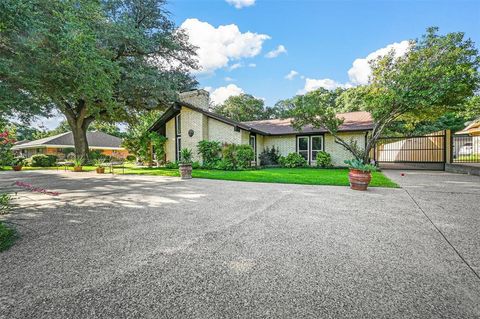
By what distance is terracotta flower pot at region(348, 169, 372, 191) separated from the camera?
695 centimetres

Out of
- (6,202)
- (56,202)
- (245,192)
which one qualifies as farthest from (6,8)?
(245,192)

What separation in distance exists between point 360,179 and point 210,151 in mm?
10254

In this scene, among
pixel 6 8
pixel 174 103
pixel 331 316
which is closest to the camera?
pixel 331 316

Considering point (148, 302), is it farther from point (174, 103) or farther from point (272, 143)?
point (272, 143)

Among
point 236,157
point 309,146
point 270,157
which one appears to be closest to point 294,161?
point 309,146

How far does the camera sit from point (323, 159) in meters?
16.0

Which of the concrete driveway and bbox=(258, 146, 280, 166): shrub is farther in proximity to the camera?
bbox=(258, 146, 280, 166): shrub

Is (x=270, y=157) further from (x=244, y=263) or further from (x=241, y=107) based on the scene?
(x=241, y=107)

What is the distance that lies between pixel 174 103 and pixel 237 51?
23.1ft

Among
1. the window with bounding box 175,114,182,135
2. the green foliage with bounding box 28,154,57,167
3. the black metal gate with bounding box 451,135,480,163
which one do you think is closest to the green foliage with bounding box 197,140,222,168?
the window with bounding box 175,114,182,135

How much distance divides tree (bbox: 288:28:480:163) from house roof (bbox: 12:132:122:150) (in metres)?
28.6

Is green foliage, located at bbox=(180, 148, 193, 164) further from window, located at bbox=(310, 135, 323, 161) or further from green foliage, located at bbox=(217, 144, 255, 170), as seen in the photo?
window, located at bbox=(310, 135, 323, 161)

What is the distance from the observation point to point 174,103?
16219mm

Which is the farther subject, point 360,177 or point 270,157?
point 270,157
